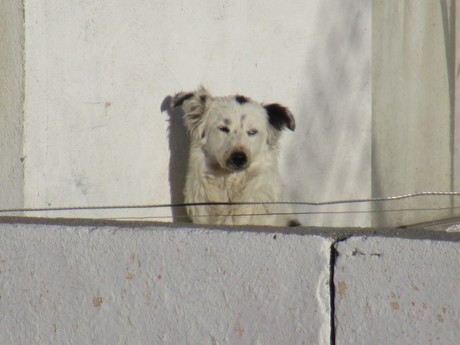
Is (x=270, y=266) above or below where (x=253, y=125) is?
below

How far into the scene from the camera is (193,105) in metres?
6.14

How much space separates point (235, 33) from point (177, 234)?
2809 millimetres

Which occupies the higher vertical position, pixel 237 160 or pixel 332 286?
pixel 237 160

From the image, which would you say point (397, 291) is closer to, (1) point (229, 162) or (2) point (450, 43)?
(1) point (229, 162)

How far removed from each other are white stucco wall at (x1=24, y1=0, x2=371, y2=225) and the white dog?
0.54 feet

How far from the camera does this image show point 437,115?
856 cm

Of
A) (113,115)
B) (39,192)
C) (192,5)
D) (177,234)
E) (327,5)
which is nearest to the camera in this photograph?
(177,234)

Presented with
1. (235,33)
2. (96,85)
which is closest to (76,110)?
(96,85)

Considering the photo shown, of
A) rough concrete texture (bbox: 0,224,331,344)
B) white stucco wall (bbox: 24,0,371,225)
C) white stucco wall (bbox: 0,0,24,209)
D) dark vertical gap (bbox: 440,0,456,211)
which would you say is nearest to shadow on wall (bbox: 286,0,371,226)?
white stucco wall (bbox: 24,0,371,225)

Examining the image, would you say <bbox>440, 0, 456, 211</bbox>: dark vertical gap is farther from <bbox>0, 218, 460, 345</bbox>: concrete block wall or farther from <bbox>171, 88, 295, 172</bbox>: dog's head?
<bbox>0, 218, 460, 345</bbox>: concrete block wall

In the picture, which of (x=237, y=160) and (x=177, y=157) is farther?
(x=177, y=157)

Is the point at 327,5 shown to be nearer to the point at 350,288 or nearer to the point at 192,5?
the point at 192,5

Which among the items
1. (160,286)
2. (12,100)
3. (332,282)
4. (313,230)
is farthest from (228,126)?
(332,282)

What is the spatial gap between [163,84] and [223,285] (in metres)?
2.44
